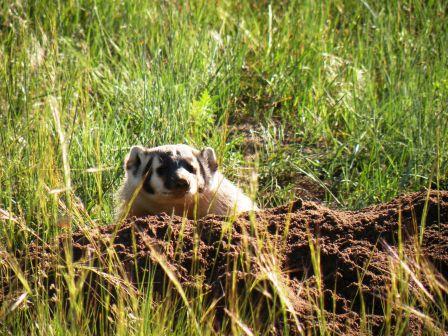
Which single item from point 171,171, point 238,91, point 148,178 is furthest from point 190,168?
point 238,91

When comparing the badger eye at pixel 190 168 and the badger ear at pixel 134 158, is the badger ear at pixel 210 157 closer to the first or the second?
the badger eye at pixel 190 168

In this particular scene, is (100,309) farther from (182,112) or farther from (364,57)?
(364,57)

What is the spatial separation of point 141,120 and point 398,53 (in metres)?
2.06

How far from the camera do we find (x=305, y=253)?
392cm

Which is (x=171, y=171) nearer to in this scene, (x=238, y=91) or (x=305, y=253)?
(x=305, y=253)

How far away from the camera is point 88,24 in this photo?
7.01 metres

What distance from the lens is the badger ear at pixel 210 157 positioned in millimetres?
5199

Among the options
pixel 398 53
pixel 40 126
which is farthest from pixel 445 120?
pixel 40 126

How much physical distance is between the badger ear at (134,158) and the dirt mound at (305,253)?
3.10 ft

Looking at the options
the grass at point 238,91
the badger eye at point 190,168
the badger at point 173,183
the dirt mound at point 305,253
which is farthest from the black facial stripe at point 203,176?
the dirt mound at point 305,253

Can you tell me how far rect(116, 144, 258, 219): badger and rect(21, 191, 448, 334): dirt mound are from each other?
26.2 inches

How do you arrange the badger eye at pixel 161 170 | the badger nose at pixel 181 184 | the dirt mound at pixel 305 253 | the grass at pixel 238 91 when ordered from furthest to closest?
the grass at pixel 238 91 → the badger eye at pixel 161 170 → the badger nose at pixel 181 184 → the dirt mound at pixel 305 253

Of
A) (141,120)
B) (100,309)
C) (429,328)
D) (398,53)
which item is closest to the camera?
(429,328)

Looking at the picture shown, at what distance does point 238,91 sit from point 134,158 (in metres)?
1.59
